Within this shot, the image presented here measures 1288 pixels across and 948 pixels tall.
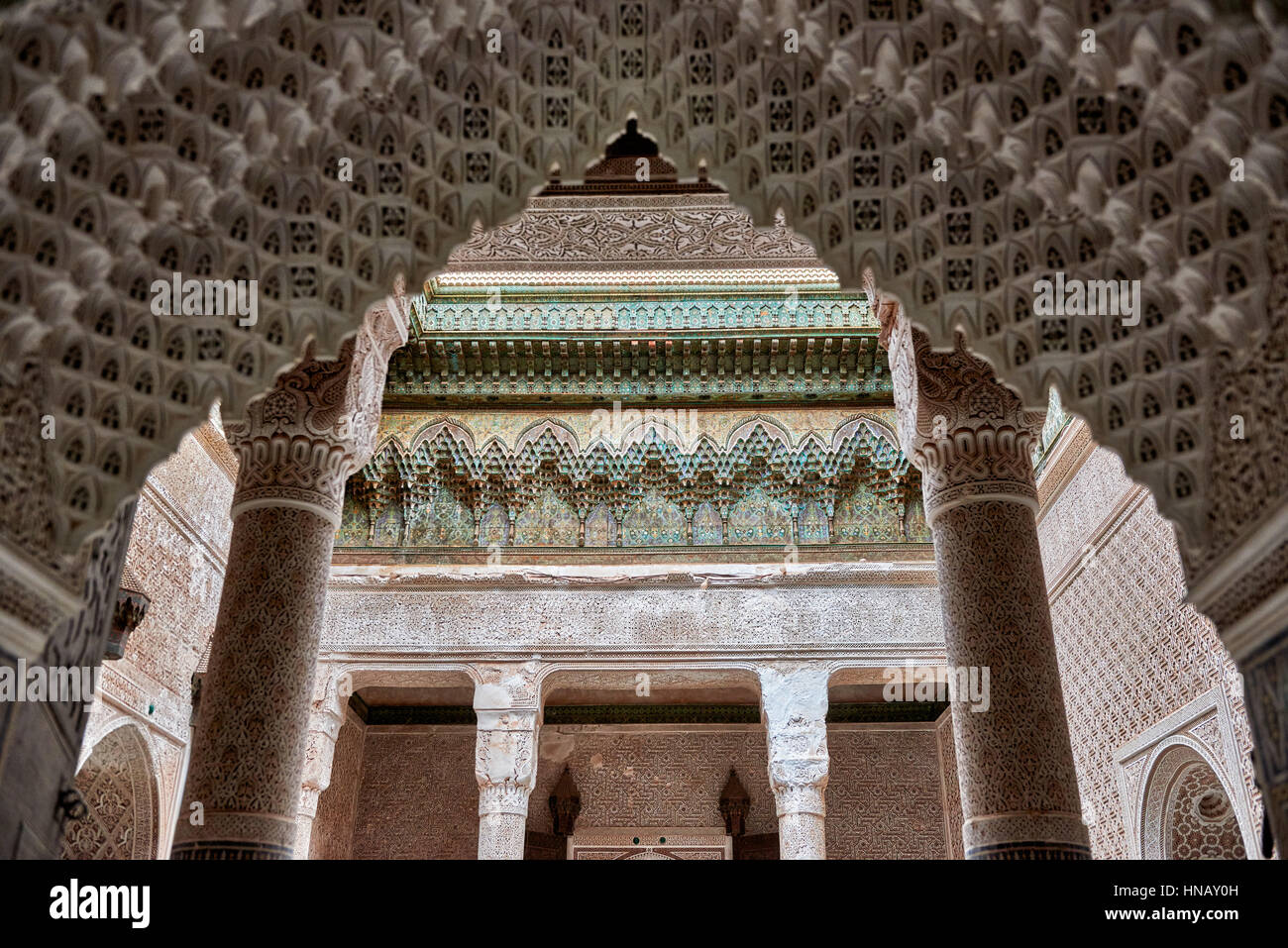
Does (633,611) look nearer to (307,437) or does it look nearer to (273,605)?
(307,437)

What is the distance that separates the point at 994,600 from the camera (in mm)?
4102

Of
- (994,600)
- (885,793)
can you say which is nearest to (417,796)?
(885,793)

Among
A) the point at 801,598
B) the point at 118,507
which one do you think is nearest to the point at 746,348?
the point at 801,598

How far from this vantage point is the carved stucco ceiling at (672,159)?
248 cm

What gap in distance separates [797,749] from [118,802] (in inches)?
175

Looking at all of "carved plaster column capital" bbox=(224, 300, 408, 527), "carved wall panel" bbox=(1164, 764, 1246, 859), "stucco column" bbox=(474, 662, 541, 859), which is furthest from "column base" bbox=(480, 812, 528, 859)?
"carved wall panel" bbox=(1164, 764, 1246, 859)

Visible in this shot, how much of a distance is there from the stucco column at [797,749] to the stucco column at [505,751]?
170cm

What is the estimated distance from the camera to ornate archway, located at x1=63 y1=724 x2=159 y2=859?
6.44 m

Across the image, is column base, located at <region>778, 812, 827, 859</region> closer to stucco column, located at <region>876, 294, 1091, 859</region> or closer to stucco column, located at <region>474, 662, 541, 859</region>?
stucco column, located at <region>474, 662, 541, 859</region>

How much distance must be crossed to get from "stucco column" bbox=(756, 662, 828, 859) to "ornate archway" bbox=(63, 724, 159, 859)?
160 inches

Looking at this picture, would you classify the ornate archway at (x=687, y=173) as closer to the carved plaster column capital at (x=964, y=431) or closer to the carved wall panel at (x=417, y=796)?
the carved plaster column capital at (x=964, y=431)

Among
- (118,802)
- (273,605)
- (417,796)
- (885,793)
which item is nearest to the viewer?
(273,605)

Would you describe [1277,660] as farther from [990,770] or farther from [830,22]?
[830,22]

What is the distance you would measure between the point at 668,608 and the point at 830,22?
5633 millimetres
